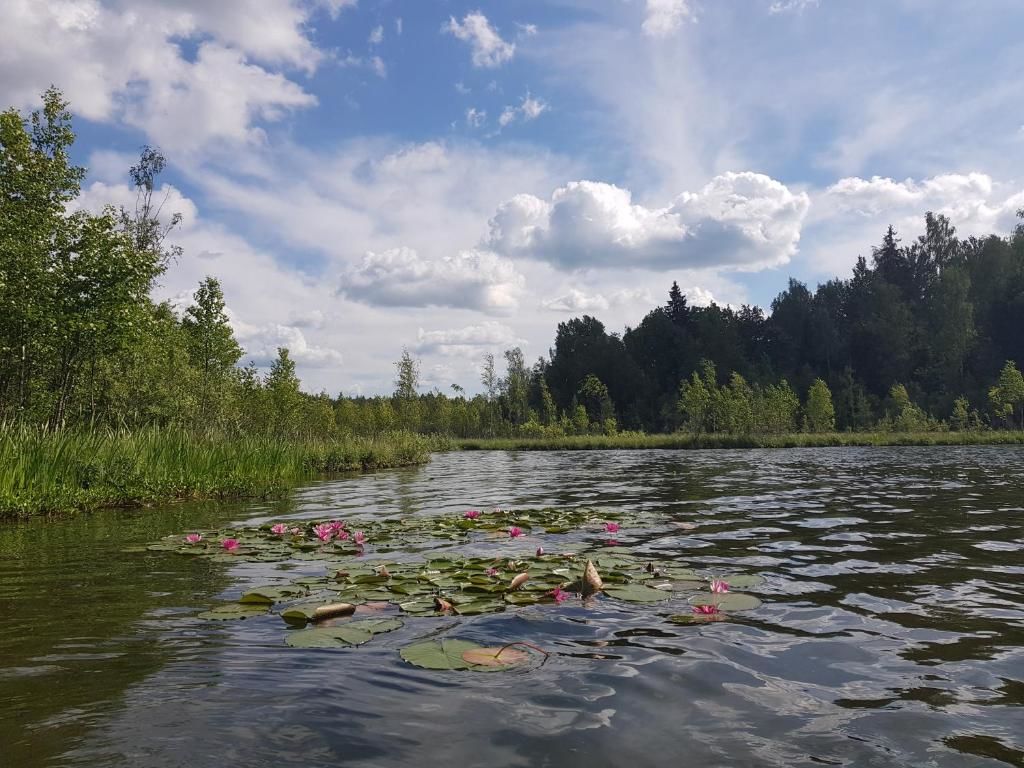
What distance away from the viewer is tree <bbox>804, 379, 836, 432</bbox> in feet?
165

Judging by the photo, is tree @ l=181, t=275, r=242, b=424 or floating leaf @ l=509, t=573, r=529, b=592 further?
tree @ l=181, t=275, r=242, b=424

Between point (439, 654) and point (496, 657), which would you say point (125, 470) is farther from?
point (496, 657)

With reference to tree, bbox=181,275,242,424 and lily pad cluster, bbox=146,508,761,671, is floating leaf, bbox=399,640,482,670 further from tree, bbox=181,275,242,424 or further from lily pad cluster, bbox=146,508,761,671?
tree, bbox=181,275,242,424

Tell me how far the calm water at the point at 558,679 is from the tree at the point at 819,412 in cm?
4850

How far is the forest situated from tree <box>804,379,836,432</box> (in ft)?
0.50

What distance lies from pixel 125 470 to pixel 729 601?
458 inches

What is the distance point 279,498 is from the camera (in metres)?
13.3

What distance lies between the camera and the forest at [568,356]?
608 inches

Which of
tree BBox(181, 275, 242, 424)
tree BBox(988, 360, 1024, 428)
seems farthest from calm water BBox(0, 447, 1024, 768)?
tree BBox(988, 360, 1024, 428)

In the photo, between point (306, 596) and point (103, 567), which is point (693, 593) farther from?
point (103, 567)

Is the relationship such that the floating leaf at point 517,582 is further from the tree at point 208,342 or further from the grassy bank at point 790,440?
the grassy bank at point 790,440

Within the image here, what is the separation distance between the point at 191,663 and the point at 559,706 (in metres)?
1.94

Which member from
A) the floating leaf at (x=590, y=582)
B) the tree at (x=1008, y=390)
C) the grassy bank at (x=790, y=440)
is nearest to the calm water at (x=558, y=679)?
the floating leaf at (x=590, y=582)

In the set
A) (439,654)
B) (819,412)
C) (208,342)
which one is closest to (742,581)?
(439,654)
